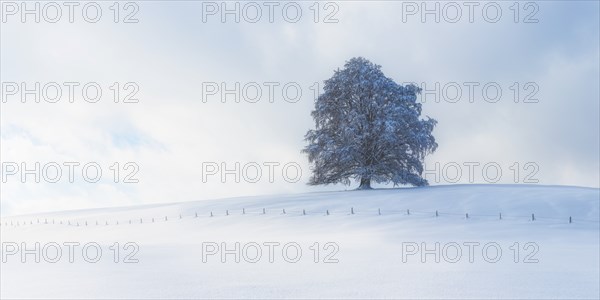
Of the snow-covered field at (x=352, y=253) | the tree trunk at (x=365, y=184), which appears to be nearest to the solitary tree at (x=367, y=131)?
the tree trunk at (x=365, y=184)

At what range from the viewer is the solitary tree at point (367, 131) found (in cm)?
3938

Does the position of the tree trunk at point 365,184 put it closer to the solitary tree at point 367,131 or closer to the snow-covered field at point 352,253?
the solitary tree at point 367,131

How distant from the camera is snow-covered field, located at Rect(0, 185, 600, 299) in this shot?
9648mm

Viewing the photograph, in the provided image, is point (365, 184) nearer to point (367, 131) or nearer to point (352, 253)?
point (367, 131)

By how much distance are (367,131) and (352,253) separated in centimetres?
2594

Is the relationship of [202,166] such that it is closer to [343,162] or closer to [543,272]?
[343,162]

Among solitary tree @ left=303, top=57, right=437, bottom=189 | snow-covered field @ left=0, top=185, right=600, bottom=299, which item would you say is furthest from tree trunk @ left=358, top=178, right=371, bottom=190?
snow-covered field @ left=0, top=185, right=600, bottom=299

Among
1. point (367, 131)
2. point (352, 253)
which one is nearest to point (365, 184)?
point (367, 131)

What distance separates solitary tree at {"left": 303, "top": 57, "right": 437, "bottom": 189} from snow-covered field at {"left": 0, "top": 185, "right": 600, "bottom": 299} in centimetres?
698

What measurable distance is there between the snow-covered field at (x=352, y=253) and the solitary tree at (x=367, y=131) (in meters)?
6.98

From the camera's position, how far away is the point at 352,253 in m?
14.6

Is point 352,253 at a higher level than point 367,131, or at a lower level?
lower

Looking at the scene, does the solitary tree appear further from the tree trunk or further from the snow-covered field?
the snow-covered field

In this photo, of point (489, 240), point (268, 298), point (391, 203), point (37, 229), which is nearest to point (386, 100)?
point (391, 203)
